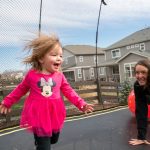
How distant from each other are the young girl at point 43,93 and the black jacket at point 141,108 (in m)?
0.71

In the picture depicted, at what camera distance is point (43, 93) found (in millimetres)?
2057

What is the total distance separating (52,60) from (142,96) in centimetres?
104

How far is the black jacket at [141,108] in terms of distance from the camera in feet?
8.53

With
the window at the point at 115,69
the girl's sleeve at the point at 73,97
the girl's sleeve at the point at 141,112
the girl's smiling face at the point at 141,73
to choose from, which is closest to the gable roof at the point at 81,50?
the window at the point at 115,69

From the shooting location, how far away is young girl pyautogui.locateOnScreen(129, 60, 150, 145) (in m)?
2.51

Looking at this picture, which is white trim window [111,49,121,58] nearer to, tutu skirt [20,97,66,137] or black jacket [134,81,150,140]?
black jacket [134,81,150,140]

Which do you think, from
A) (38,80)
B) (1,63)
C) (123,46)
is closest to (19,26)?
(1,63)

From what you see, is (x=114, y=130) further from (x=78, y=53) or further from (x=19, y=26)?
(x=78, y=53)

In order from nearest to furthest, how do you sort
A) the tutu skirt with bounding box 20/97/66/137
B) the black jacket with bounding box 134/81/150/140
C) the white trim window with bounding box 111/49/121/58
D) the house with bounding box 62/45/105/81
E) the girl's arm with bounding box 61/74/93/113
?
the tutu skirt with bounding box 20/97/66/137 → the girl's arm with bounding box 61/74/93/113 → the black jacket with bounding box 134/81/150/140 → the white trim window with bounding box 111/49/121/58 → the house with bounding box 62/45/105/81

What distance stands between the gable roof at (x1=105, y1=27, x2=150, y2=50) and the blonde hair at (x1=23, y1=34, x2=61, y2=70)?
20.4 meters

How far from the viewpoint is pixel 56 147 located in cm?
263

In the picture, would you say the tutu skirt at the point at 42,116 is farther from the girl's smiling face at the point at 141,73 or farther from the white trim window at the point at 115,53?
the white trim window at the point at 115,53

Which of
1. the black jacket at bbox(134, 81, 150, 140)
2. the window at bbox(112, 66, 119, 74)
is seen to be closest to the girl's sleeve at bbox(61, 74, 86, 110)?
the black jacket at bbox(134, 81, 150, 140)

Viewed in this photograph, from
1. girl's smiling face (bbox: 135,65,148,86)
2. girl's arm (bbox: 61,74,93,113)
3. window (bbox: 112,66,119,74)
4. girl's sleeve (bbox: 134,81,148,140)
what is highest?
window (bbox: 112,66,119,74)
